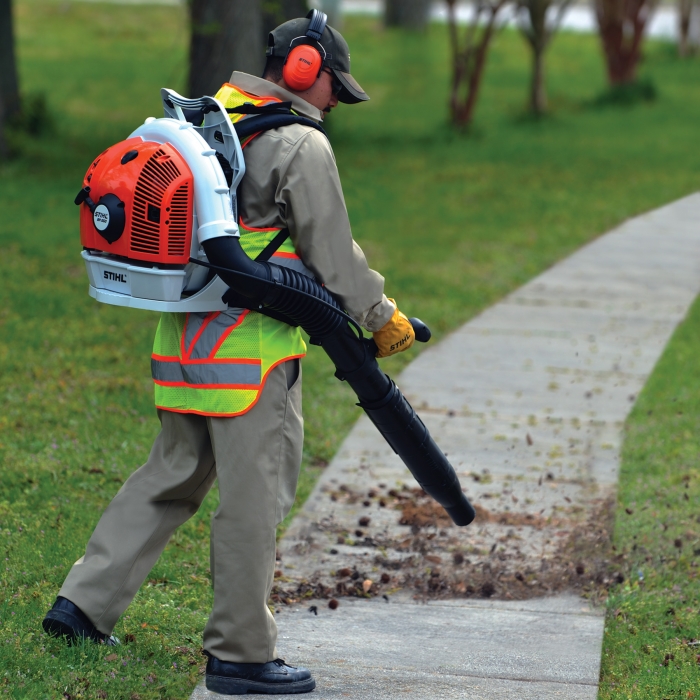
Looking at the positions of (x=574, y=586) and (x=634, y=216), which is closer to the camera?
(x=574, y=586)

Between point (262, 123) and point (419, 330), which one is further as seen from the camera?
point (419, 330)

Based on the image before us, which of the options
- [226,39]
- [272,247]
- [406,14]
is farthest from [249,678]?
[406,14]

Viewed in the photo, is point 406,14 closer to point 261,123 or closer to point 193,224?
point 261,123

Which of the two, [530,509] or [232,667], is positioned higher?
[232,667]

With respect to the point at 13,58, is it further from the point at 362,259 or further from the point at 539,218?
the point at 362,259

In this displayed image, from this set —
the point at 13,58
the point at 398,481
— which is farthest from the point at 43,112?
the point at 398,481

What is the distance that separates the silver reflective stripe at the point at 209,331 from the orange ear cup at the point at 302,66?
2.34 ft

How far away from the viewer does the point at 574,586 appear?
4.55 metres

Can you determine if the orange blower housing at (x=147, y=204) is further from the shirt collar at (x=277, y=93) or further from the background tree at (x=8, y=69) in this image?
the background tree at (x=8, y=69)

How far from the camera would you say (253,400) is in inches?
132

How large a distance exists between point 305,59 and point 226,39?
8.97 m

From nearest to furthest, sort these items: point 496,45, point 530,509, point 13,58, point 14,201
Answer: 1. point 530,509
2. point 14,201
3. point 13,58
4. point 496,45

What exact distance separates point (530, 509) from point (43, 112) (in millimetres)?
12073

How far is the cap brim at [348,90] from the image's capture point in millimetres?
3504
